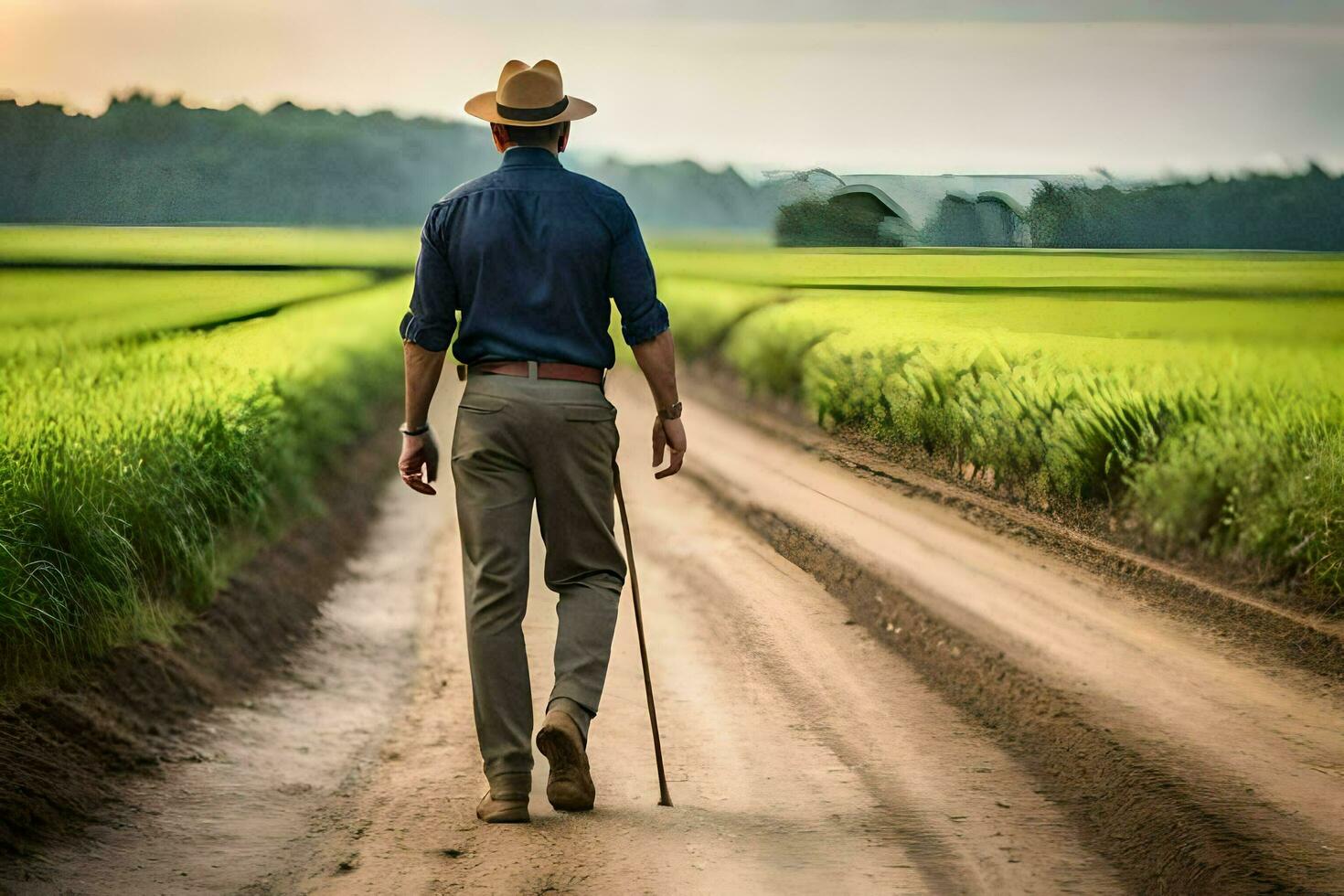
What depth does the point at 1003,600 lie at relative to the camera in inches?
213

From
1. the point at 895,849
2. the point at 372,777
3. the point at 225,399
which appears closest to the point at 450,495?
the point at 225,399

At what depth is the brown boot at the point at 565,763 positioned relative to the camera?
3.41 metres

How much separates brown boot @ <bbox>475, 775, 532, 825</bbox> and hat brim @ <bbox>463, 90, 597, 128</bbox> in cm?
170

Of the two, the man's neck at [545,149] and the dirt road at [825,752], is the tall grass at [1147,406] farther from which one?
the man's neck at [545,149]

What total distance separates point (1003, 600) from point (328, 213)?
4.57 m

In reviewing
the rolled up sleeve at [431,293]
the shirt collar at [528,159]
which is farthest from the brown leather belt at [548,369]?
the shirt collar at [528,159]

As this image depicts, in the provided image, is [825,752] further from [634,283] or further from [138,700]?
[138,700]

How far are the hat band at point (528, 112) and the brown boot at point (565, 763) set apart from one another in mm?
1512

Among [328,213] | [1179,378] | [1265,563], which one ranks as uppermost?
[328,213]

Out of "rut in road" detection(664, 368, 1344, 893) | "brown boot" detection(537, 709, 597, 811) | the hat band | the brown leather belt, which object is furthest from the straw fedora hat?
"rut in road" detection(664, 368, 1344, 893)

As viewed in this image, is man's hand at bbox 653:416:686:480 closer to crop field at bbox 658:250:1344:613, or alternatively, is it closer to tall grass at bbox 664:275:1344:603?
crop field at bbox 658:250:1344:613

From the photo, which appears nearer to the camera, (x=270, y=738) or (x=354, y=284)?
(x=270, y=738)

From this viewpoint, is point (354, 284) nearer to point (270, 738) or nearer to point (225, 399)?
point (225, 399)

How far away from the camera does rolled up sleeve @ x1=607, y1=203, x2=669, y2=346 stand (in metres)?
3.46
